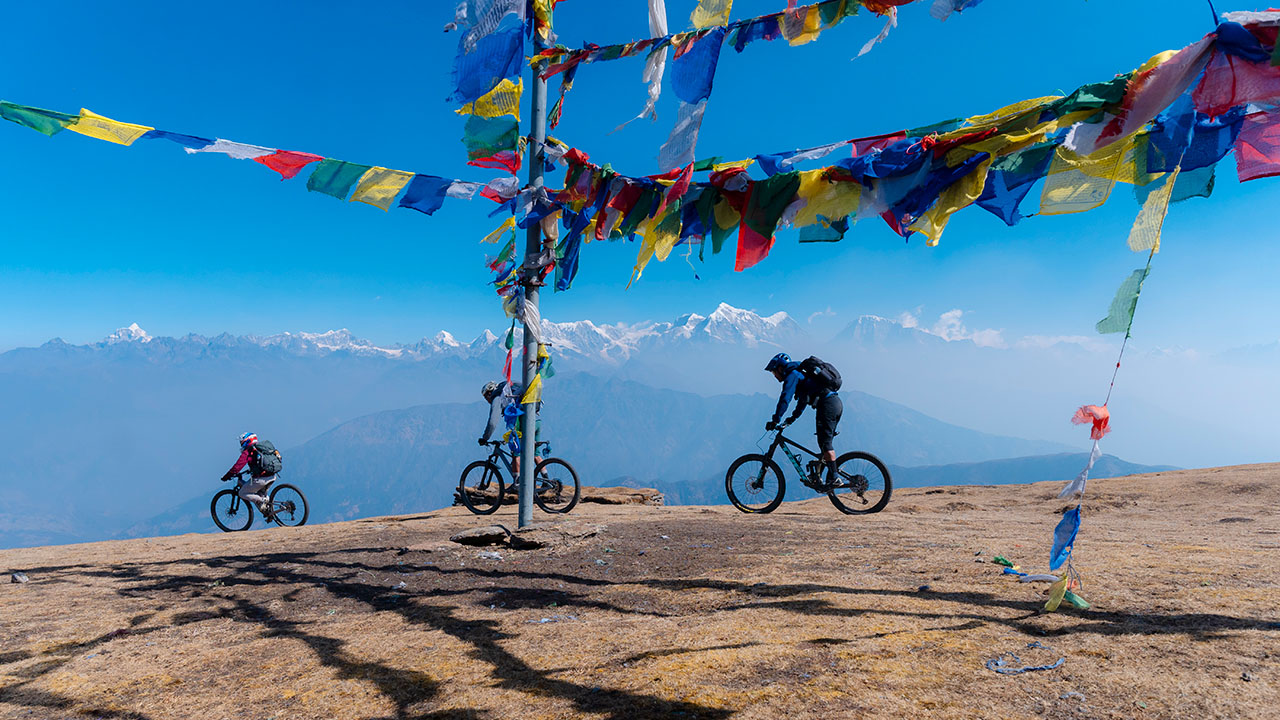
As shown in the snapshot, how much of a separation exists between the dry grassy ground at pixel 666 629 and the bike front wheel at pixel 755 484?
2.25 meters

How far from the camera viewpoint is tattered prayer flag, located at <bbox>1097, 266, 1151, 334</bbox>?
3852 millimetres

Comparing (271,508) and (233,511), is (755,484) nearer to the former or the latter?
(271,508)

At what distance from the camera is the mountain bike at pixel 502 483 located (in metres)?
11.7

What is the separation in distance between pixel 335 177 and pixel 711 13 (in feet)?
16.2

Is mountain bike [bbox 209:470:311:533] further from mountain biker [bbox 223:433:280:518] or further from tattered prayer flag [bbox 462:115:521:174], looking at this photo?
tattered prayer flag [bbox 462:115:521:174]

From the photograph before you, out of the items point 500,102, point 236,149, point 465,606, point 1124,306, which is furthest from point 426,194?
point 1124,306

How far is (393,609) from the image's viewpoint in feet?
17.3

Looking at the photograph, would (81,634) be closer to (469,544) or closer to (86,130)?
(469,544)

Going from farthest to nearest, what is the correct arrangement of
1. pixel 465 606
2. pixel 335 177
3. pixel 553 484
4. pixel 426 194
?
pixel 553 484 < pixel 426 194 < pixel 335 177 < pixel 465 606

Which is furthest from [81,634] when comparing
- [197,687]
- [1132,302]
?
[1132,302]

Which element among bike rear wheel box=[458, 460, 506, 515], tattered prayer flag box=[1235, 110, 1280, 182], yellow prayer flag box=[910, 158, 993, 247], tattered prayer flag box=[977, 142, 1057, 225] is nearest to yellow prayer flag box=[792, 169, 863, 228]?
yellow prayer flag box=[910, 158, 993, 247]

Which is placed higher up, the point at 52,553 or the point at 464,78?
the point at 464,78

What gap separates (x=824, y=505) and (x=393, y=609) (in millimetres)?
9402

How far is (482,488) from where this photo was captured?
12.2m
